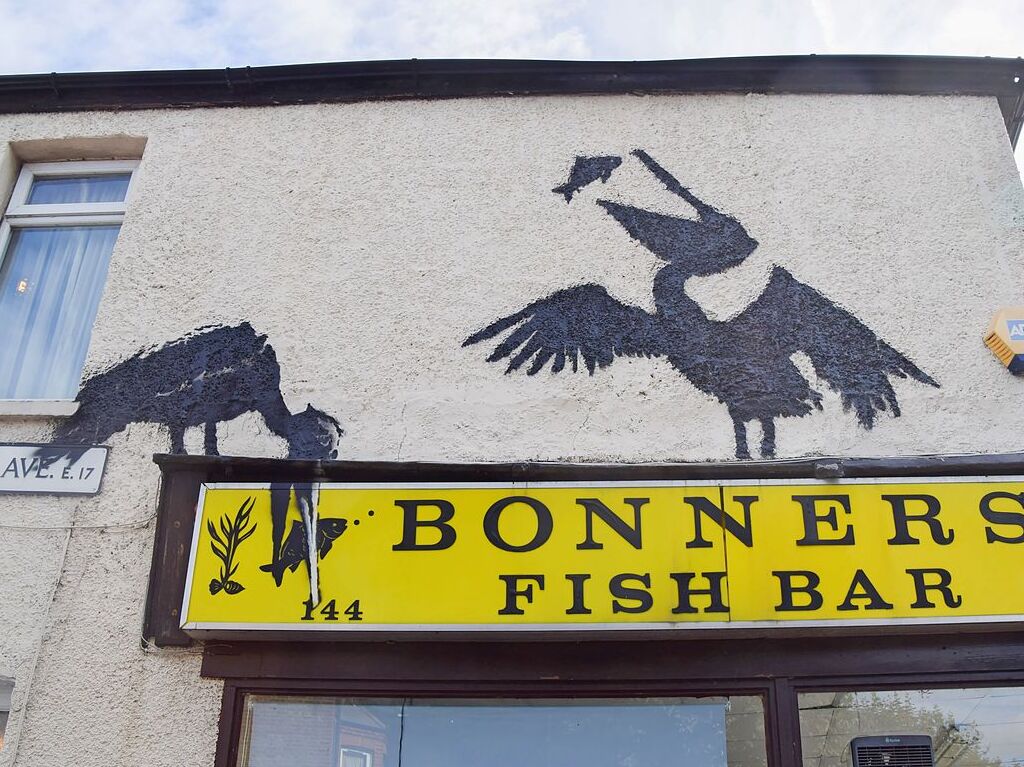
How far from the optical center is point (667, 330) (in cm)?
456

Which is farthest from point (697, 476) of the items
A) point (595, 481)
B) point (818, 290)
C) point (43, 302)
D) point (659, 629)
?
point (43, 302)

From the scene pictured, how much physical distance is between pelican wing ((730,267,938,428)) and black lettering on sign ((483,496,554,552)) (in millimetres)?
1381

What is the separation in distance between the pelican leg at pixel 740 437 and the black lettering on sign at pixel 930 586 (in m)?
0.84

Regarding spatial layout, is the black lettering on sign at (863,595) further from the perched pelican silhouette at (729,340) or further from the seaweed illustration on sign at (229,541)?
the seaweed illustration on sign at (229,541)

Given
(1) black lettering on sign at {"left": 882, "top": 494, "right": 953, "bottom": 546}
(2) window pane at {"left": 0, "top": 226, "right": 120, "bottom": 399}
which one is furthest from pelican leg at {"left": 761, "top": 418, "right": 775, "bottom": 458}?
(2) window pane at {"left": 0, "top": 226, "right": 120, "bottom": 399}

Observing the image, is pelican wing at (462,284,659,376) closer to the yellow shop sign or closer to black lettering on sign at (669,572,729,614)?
the yellow shop sign

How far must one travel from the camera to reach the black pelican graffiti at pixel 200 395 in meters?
4.45

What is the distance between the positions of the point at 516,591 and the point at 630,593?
18.6 inches

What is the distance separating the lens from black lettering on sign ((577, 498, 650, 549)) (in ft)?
12.8

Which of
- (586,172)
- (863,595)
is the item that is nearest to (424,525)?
(863,595)

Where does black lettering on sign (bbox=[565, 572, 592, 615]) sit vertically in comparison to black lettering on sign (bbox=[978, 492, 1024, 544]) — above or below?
below

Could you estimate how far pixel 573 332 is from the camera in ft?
15.1

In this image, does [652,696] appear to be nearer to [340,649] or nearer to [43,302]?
[340,649]

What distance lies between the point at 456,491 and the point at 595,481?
0.61m
